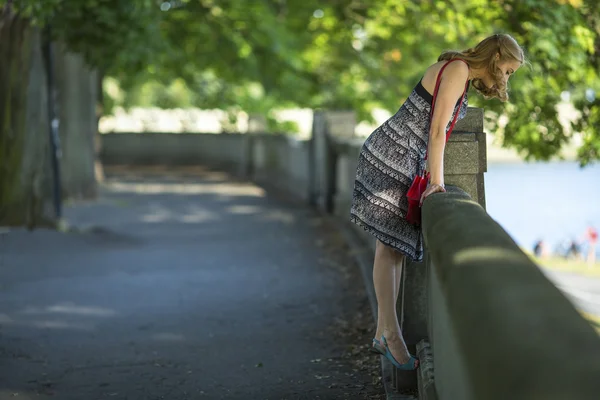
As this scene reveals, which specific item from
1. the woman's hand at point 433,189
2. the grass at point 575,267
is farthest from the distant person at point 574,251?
the woman's hand at point 433,189

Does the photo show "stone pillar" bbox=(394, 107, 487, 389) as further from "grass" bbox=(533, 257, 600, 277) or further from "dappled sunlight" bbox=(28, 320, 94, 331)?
"grass" bbox=(533, 257, 600, 277)

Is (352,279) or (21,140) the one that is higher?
(21,140)

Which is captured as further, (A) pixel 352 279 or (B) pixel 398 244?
(A) pixel 352 279

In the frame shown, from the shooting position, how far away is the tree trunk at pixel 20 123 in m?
13.8

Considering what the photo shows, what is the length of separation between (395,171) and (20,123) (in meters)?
9.47

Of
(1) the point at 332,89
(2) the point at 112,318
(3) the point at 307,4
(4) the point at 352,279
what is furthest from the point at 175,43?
A: (2) the point at 112,318

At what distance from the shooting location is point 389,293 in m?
5.39

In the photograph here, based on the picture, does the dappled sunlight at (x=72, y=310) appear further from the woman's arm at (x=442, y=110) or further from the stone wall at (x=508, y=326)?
the stone wall at (x=508, y=326)

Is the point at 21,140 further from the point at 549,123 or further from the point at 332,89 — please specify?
the point at 332,89

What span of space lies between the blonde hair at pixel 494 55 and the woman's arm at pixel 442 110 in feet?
0.21

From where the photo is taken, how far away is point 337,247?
524 inches

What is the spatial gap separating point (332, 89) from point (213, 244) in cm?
1685

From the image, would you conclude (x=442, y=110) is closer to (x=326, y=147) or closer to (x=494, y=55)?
(x=494, y=55)

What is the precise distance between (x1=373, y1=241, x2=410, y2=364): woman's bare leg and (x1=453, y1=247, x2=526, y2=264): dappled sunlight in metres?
2.37
